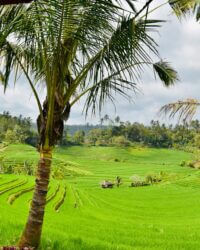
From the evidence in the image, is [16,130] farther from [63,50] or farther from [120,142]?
[63,50]

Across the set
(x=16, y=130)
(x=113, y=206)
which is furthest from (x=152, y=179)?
(x=16, y=130)

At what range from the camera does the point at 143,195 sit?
59531 mm

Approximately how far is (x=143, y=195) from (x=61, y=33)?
5367cm

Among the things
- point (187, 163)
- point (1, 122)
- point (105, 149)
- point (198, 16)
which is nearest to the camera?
point (198, 16)

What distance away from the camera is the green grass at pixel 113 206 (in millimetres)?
11961

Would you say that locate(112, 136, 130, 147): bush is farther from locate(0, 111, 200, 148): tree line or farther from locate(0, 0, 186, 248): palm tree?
locate(0, 0, 186, 248): palm tree

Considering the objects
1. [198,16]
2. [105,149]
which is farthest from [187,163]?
[198,16]

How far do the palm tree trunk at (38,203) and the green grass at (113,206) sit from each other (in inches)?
51.4

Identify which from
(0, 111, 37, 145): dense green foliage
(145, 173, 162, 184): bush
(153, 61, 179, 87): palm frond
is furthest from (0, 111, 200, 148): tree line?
(153, 61, 179, 87): palm frond

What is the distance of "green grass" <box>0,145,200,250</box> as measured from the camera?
11961 mm

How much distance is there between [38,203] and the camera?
293 inches

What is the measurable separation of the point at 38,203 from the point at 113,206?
39.6 metres

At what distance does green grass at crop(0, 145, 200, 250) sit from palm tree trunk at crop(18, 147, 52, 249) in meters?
1.30

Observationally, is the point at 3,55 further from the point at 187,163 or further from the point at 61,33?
the point at 187,163
